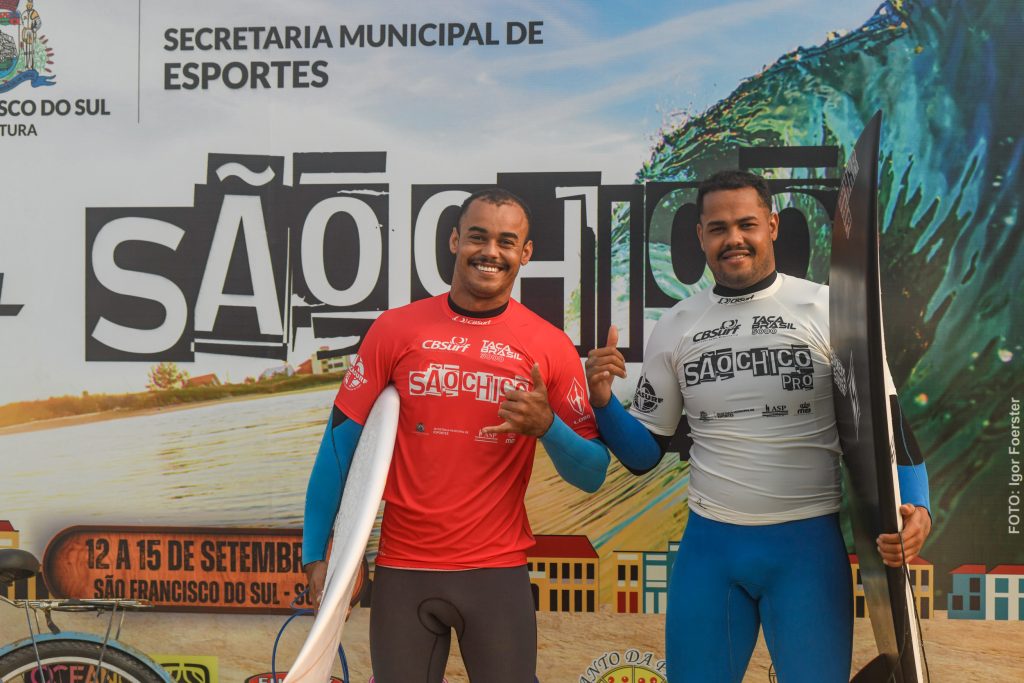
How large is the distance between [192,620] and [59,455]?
828mm

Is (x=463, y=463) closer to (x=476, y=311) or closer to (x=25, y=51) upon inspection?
(x=476, y=311)

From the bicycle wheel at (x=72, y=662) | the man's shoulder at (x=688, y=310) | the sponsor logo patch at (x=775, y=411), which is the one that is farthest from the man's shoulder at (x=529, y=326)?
the bicycle wheel at (x=72, y=662)

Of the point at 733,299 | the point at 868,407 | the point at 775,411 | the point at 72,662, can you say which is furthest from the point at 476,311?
the point at 72,662

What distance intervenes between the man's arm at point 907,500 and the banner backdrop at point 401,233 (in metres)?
0.89

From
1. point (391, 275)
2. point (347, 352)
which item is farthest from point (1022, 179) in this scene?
point (347, 352)

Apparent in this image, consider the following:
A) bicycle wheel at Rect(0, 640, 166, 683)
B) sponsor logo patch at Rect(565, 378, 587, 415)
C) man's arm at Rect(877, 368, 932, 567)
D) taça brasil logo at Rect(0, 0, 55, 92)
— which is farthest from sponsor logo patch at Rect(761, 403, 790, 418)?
taça brasil logo at Rect(0, 0, 55, 92)

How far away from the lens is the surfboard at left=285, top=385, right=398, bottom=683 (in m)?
2.10

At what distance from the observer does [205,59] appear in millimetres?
3334

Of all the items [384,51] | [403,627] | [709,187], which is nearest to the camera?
[403,627]

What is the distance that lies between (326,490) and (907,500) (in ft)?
5.08

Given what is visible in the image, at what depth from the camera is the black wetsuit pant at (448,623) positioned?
231 centimetres

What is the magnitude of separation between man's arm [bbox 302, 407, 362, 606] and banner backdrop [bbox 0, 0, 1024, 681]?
939 millimetres

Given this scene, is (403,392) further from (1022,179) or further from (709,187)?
(1022,179)

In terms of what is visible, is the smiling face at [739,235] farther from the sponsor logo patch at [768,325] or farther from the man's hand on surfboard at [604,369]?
the man's hand on surfboard at [604,369]
